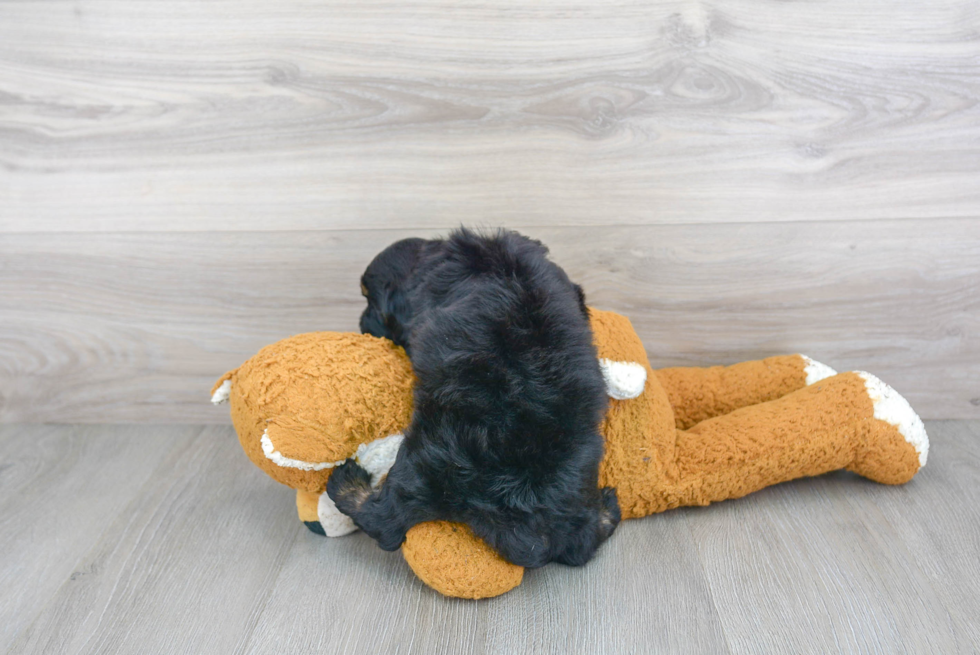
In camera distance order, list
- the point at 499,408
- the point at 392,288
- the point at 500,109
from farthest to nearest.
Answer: the point at 500,109
the point at 392,288
the point at 499,408

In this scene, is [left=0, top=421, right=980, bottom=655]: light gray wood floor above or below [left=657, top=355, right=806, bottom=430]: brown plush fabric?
below

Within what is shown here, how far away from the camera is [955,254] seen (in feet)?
3.21

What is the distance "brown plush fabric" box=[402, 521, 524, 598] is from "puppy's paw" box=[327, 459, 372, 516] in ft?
0.22

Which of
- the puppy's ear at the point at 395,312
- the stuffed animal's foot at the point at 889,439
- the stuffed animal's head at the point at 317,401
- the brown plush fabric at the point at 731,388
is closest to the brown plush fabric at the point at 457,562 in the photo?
the stuffed animal's head at the point at 317,401

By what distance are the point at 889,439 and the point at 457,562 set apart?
56 cm

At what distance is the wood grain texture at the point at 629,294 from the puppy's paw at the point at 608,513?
308 millimetres

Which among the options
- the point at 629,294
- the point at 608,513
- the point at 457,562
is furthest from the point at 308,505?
the point at 629,294

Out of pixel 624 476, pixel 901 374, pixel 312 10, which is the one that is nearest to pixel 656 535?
pixel 624 476

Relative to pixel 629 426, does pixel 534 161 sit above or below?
above

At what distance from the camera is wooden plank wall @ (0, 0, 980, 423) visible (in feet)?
3.02

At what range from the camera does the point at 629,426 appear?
82 centimetres

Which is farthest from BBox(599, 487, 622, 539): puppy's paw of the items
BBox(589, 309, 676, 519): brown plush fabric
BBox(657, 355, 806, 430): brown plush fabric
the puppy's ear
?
the puppy's ear

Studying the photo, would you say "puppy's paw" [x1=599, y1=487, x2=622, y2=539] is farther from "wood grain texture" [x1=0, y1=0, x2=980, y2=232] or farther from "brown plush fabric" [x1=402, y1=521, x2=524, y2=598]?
"wood grain texture" [x1=0, y1=0, x2=980, y2=232]

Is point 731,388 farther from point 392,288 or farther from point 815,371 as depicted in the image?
point 392,288
